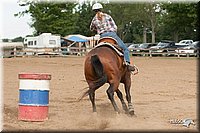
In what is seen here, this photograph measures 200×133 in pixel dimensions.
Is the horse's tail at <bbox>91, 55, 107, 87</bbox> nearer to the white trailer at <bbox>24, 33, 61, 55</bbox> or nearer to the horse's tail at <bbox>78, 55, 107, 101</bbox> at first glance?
the horse's tail at <bbox>78, 55, 107, 101</bbox>

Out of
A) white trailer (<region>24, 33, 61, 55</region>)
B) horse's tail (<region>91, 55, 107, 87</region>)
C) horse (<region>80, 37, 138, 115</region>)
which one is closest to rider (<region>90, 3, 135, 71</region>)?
horse (<region>80, 37, 138, 115</region>)

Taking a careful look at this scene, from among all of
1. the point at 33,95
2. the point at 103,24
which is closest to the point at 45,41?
the point at 103,24

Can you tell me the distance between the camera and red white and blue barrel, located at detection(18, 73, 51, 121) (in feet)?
26.7

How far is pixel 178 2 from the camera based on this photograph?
42.5 m

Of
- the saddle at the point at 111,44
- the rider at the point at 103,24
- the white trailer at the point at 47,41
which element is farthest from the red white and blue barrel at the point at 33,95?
the white trailer at the point at 47,41

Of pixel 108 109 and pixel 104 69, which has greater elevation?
pixel 104 69

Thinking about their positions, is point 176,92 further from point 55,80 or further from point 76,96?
point 55,80

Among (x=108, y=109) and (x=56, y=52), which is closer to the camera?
(x=108, y=109)

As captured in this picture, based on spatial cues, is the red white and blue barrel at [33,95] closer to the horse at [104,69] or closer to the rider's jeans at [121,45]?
the horse at [104,69]

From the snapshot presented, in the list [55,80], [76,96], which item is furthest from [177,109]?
[55,80]

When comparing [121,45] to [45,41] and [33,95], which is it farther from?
[45,41]

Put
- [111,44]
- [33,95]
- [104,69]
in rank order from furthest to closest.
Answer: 1. [111,44]
2. [104,69]
3. [33,95]

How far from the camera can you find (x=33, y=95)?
8156 mm

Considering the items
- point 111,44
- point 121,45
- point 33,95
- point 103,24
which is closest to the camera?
point 33,95
